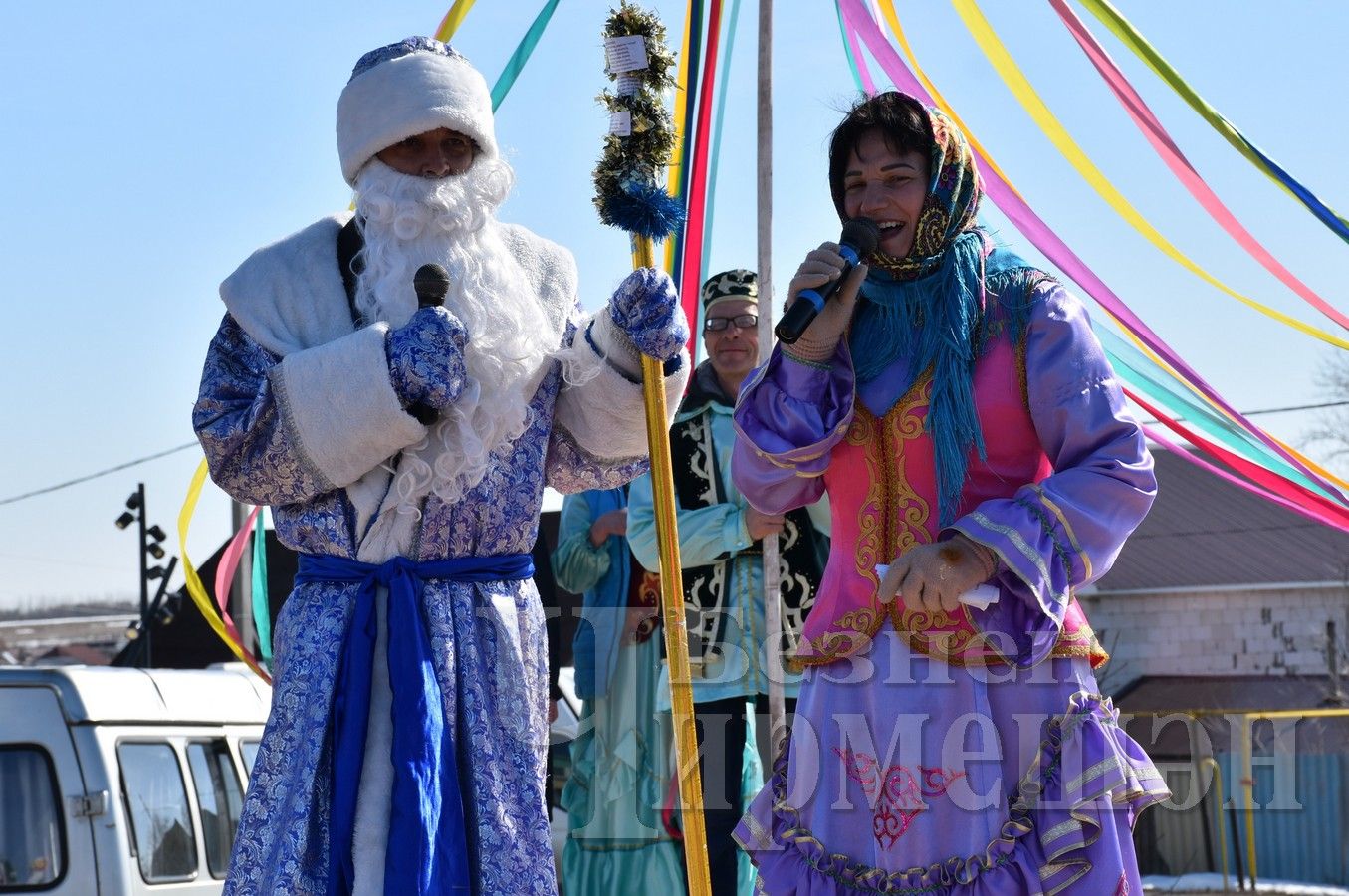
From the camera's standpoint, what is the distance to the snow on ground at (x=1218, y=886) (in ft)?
37.2

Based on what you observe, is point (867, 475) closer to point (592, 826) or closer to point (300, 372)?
point (300, 372)

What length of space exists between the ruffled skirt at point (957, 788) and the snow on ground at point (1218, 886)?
28.8 feet

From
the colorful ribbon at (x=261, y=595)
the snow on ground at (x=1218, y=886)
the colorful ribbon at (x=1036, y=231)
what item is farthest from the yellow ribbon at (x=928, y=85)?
the snow on ground at (x=1218, y=886)

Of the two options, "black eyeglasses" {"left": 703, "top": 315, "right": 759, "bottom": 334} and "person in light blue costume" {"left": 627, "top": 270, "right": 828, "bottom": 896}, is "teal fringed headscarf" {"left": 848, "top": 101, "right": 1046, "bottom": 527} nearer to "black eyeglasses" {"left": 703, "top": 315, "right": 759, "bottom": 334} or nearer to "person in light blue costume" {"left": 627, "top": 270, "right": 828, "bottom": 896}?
"person in light blue costume" {"left": 627, "top": 270, "right": 828, "bottom": 896}

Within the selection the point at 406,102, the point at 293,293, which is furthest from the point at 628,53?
the point at 293,293

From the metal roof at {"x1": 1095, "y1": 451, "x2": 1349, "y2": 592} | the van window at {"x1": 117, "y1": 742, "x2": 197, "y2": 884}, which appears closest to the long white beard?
the van window at {"x1": 117, "y1": 742, "x2": 197, "y2": 884}

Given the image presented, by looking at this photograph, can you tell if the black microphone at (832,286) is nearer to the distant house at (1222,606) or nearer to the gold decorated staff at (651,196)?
the gold decorated staff at (651,196)

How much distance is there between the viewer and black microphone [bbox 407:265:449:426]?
3.70 m

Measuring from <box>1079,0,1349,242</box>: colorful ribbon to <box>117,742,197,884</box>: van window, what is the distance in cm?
514

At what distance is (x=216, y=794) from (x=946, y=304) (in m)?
6.14

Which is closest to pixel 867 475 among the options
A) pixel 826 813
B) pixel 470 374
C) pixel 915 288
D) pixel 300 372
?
pixel 915 288

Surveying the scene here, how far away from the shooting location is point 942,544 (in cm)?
314

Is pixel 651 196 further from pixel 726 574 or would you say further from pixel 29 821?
pixel 29 821

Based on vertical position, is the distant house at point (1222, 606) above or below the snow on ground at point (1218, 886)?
above
